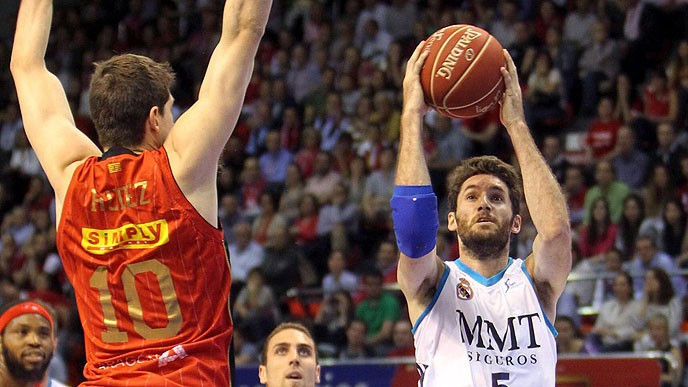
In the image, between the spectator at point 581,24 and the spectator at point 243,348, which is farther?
the spectator at point 581,24

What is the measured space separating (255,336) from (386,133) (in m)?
3.48

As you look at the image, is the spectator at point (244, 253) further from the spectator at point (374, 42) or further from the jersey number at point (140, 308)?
the jersey number at point (140, 308)

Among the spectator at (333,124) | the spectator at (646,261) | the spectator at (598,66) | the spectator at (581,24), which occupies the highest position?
the spectator at (581,24)

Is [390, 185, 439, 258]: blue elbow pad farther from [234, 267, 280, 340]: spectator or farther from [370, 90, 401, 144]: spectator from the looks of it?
[370, 90, 401, 144]: spectator

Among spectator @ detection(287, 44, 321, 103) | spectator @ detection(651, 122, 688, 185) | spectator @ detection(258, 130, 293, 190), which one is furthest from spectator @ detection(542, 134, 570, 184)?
spectator @ detection(287, 44, 321, 103)

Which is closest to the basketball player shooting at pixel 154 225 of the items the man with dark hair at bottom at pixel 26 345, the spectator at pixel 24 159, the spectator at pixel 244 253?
the man with dark hair at bottom at pixel 26 345

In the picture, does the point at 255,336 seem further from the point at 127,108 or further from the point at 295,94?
the point at 127,108

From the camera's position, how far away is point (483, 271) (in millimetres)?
5039

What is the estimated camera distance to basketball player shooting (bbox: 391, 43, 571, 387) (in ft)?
15.2

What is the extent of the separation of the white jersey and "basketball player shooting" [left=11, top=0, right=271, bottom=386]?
145 cm

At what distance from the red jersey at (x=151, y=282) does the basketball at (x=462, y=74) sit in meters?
1.61

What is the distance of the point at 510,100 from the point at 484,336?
112cm

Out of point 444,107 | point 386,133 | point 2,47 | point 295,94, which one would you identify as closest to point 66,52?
point 2,47

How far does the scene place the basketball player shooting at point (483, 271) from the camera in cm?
462
